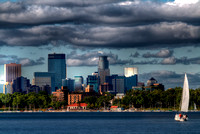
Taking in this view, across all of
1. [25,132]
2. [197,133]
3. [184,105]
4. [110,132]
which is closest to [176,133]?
[197,133]

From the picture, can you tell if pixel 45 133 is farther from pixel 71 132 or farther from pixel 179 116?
pixel 179 116

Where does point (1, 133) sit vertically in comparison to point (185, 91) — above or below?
below

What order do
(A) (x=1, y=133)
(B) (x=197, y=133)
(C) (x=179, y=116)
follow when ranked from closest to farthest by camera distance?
(B) (x=197, y=133), (A) (x=1, y=133), (C) (x=179, y=116)

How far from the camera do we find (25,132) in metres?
139

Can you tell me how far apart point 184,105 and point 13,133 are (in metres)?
76.2

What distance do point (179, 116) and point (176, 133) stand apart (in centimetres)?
5419

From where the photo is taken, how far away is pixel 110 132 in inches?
5305

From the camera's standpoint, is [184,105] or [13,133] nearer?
[13,133]

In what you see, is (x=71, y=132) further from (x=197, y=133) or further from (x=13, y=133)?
(x=197, y=133)

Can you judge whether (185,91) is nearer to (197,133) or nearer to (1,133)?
(197,133)

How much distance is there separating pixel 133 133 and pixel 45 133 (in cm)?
2559

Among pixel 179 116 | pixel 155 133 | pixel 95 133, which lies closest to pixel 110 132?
pixel 95 133

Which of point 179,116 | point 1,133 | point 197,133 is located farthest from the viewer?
point 179,116

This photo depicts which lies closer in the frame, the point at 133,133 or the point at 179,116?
the point at 133,133
